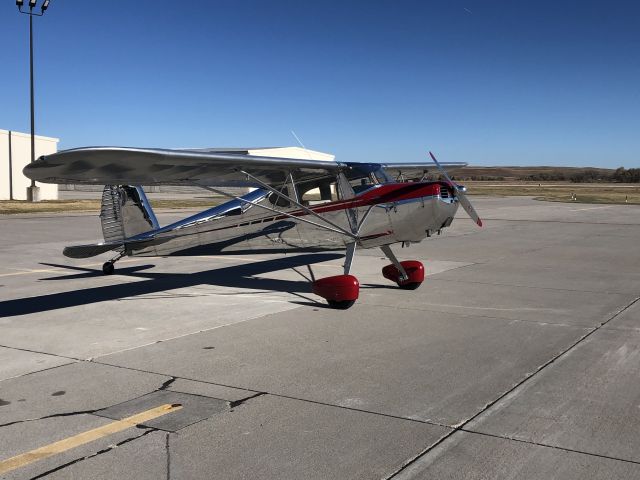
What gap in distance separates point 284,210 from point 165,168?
2749 mm

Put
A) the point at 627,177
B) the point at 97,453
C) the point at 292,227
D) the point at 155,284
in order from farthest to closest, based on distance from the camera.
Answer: the point at 627,177, the point at 155,284, the point at 292,227, the point at 97,453

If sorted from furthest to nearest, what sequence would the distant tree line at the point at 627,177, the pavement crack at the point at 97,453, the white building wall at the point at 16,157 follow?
the distant tree line at the point at 627,177, the white building wall at the point at 16,157, the pavement crack at the point at 97,453

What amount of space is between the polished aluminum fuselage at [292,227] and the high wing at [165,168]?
56cm

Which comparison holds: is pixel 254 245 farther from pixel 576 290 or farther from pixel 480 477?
pixel 480 477

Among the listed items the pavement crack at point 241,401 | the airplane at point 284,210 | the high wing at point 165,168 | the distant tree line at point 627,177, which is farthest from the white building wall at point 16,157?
the distant tree line at point 627,177

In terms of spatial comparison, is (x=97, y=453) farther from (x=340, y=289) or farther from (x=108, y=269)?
(x=108, y=269)

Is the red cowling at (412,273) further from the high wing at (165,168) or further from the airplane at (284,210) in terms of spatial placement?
the high wing at (165,168)

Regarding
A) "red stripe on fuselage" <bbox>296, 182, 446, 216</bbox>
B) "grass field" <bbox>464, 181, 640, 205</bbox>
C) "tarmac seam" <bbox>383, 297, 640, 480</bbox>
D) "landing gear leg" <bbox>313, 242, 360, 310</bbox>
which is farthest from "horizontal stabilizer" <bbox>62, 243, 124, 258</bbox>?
"grass field" <bbox>464, 181, 640, 205</bbox>

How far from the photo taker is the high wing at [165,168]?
6.49m

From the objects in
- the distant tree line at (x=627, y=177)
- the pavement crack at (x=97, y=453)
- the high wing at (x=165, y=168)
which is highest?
the distant tree line at (x=627, y=177)

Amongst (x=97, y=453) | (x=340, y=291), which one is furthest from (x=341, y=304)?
(x=97, y=453)

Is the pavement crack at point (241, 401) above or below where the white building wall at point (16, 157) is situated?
below

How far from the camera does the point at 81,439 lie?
13.0 feet

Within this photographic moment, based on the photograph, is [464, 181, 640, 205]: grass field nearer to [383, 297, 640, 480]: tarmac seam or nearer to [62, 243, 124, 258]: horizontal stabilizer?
[383, 297, 640, 480]: tarmac seam
